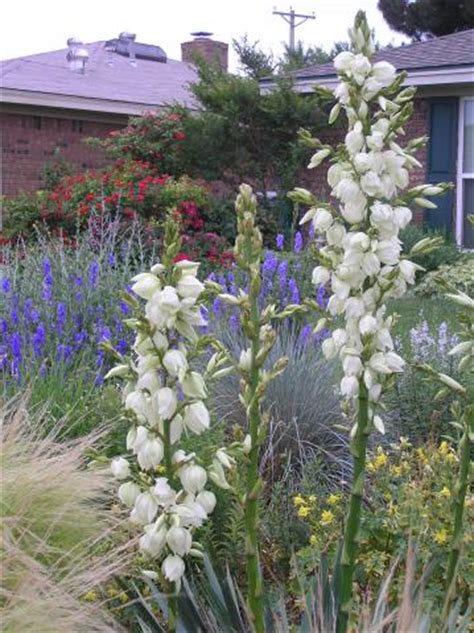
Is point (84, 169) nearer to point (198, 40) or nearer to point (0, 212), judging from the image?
point (0, 212)

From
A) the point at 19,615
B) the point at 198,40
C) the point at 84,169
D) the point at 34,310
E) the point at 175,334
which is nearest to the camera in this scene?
the point at 175,334

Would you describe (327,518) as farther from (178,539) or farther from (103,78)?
(103,78)

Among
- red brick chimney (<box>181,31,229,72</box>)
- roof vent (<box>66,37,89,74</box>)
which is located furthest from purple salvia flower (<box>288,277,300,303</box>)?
red brick chimney (<box>181,31,229,72</box>)

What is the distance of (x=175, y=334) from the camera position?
2.49 m

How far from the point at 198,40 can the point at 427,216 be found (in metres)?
12.2

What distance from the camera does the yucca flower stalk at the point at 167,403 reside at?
2.43 metres

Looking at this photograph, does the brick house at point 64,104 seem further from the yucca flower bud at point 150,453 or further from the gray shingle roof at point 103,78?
the yucca flower bud at point 150,453

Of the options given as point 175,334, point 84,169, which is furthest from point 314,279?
point 84,169

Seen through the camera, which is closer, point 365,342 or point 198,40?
point 365,342

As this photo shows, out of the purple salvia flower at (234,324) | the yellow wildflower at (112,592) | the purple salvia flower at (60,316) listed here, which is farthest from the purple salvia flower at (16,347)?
the yellow wildflower at (112,592)

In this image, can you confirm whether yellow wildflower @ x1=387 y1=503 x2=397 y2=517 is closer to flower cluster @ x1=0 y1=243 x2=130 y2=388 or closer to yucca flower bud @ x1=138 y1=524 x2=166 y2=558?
yucca flower bud @ x1=138 y1=524 x2=166 y2=558

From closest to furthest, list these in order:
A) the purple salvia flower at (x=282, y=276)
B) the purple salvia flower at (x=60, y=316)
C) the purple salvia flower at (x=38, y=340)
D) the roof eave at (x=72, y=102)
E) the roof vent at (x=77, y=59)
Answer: the purple salvia flower at (x=38, y=340) → the purple salvia flower at (x=60, y=316) → the purple salvia flower at (x=282, y=276) → the roof eave at (x=72, y=102) → the roof vent at (x=77, y=59)

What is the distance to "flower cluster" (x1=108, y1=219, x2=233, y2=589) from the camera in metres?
2.43

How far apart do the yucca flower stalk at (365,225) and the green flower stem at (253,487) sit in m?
0.30
